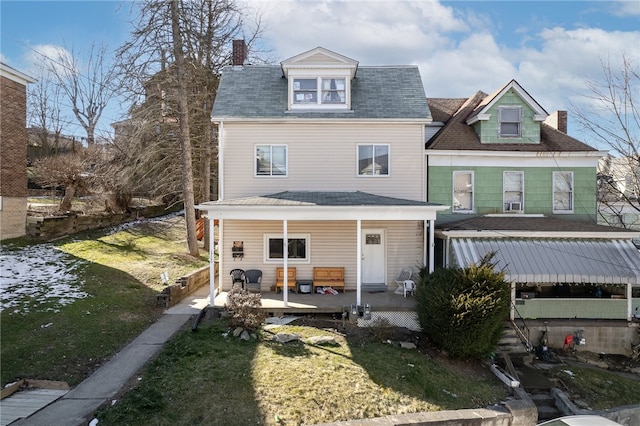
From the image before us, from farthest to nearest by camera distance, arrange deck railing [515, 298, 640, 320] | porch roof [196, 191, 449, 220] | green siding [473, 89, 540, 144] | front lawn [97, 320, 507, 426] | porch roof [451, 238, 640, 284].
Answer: green siding [473, 89, 540, 144] → deck railing [515, 298, 640, 320] → porch roof [451, 238, 640, 284] → porch roof [196, 191, 449, 220] → front lawn [97, 320, 507, 426]

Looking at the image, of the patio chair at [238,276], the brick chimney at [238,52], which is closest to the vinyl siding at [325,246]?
the patio chair at [238,276]

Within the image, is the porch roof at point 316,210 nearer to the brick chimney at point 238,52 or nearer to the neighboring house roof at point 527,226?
the neighboring house roof at point 527,226

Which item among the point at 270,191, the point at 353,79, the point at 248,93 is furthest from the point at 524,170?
the point at 248,93

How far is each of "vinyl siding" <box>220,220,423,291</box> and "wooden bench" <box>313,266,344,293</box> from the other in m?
0.29

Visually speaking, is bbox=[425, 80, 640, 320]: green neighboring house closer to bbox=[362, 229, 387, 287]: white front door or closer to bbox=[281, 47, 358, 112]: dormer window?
bbox=[362, 229, 387, 287]: white front door

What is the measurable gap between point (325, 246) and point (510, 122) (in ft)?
29.7

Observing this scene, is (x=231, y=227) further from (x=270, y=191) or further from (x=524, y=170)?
(x=524, y=170)

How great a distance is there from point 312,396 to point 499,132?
511 inches

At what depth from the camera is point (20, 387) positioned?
296 inches

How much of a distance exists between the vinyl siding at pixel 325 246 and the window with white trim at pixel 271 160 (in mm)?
1948

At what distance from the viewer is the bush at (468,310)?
9.98m

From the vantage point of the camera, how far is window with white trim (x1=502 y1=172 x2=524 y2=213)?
15531mm

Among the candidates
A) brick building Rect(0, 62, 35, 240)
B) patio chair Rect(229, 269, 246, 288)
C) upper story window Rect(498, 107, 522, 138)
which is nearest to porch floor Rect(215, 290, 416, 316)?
patio chair Rect(229, 269, 246, 288)

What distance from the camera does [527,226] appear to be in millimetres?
13797
